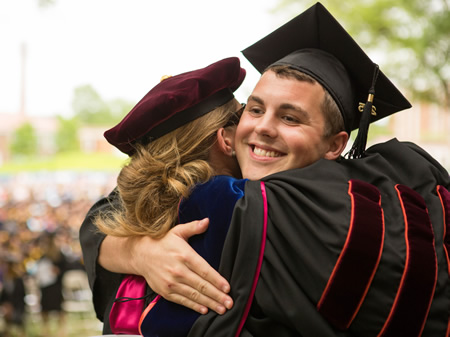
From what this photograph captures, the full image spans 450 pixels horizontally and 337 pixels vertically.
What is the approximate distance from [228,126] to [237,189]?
1.43 ft

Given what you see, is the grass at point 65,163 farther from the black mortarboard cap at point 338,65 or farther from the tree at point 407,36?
the black mortarboard cap at point 338,65

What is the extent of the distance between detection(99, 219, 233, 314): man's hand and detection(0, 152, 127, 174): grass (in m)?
15.8

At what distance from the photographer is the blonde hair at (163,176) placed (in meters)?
1.72

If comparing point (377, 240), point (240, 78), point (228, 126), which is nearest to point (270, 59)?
point (240, 78)

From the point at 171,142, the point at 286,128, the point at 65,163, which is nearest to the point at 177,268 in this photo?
the point at 171,142

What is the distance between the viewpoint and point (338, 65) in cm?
183

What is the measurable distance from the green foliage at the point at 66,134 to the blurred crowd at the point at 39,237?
172cm

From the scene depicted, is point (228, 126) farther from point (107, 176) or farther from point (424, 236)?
point (107, 176)

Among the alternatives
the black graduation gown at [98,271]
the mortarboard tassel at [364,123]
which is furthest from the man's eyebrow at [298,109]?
the black graduation gown at [98,271]

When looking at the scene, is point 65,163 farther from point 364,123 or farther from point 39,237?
point 364,123

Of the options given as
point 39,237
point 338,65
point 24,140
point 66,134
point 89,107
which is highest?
point 89,107

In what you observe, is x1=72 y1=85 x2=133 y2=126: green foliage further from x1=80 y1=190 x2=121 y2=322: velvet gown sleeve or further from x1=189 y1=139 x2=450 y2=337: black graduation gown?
x1=189 y1=139 x2=450 y2=337: black graduation gown

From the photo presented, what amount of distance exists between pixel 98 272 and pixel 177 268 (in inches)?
25.6

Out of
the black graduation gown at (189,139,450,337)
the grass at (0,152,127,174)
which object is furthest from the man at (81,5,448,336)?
the grass at (0,152,127,174)
